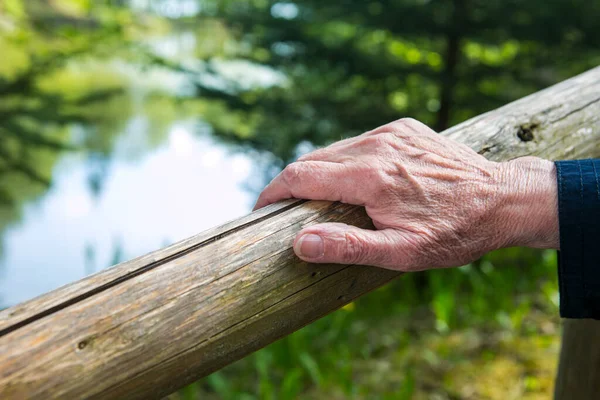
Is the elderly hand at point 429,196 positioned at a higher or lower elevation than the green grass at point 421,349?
higher

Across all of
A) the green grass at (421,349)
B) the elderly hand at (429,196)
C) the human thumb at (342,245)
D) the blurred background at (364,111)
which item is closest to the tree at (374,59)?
the blurred background at (364,111)

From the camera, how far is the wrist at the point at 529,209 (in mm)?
997

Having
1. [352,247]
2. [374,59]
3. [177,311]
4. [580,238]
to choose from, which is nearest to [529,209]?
[580,238]

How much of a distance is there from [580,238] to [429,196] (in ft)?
0.91

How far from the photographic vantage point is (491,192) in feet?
3.28

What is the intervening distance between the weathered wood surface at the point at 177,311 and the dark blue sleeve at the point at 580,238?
0.31 meters

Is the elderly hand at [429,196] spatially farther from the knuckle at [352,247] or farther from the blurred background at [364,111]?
the blurred background at [364,111]

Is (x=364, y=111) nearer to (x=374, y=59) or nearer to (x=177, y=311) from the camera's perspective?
(x=374, y=59)

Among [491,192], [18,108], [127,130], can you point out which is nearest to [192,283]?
[491,192]

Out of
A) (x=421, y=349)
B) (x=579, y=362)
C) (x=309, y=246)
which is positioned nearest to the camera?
(x=309, y=246)

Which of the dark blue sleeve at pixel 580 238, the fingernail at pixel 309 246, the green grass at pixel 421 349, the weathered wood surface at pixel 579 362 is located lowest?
the green grass at pixel 421 349

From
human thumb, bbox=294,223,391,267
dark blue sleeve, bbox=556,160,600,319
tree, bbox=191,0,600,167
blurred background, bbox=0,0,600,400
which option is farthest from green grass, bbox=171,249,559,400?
human thumb, bbox=294,223,391,267

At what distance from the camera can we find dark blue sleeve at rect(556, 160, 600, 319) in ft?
3.16

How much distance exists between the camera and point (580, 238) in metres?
0.97
